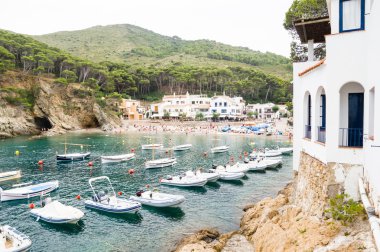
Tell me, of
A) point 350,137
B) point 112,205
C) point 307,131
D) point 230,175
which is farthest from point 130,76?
point 350,137

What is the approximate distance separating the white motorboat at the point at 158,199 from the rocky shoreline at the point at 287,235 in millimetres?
6972

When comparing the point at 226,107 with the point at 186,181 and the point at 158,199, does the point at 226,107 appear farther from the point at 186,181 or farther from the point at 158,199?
the point at 158,199

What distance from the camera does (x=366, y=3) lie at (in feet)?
40.3

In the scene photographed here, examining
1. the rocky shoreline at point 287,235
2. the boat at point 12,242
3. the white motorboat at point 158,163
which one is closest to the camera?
the rocky shoreline at point 287,235

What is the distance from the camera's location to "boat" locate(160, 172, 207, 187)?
3497 cm

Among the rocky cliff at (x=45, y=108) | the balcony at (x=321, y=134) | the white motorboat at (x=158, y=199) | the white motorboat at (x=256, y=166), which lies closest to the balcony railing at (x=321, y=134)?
the balcony at (x=321, y=134)

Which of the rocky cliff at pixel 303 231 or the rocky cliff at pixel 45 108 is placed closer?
the rocky cliff at pixel 303 231

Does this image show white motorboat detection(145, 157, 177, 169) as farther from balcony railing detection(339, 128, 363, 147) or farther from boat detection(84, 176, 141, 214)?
balcony railing detection(339, 128, 363, 147)

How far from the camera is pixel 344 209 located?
1094 cm

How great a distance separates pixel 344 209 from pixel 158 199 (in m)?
19.7

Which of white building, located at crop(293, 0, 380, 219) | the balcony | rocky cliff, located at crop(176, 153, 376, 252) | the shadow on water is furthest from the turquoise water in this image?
white building, located at crop(293, 0, 380, 219)

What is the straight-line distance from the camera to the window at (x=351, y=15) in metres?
12.5

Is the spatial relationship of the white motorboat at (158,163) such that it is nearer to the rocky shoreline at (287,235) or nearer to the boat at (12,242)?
the rocky shoreline at (287,235)

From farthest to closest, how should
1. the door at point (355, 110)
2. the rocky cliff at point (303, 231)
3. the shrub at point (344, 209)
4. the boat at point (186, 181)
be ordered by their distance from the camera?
the boat at point (186, 181) < the door at point (355, 110) < the shrub at point (344, 209) < the rocky cliff at point (303, 231)
